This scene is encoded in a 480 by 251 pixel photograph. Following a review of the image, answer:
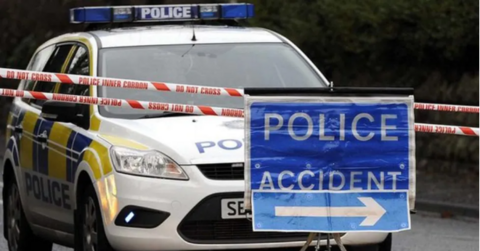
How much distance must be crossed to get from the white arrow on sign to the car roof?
2.60m

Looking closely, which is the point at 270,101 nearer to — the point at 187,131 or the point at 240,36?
the point at 187,131

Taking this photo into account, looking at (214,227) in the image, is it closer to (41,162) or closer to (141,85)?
(141,85)

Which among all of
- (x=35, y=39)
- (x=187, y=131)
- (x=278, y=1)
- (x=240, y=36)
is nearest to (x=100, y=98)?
(x=187, y=131)

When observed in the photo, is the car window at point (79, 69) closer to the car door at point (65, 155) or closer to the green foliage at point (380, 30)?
the car door at point (65, 155)

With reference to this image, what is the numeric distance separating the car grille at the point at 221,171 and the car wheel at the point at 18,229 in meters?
2.38

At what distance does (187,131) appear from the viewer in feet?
25.0

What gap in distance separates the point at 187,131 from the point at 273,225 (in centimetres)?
143

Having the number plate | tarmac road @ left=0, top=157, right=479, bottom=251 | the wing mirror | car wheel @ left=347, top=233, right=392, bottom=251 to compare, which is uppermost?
the wing mirror

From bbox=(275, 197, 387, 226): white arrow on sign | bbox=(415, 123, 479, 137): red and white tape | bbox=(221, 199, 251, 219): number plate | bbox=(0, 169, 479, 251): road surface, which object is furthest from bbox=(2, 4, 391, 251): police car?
bbox=(0, 169, 479, 251): road surface

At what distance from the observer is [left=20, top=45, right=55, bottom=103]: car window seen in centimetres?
979

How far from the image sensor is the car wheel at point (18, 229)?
934 cm

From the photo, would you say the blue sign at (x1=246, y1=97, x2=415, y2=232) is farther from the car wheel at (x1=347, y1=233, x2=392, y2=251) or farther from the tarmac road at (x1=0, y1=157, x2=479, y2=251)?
the tarmac road at (x1=0, y1=157, x2=479, y2=251)

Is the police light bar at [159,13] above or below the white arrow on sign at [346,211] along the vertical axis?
above

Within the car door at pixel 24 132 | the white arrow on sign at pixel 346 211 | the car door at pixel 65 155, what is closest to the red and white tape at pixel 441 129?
the car door at pixel 65 155
